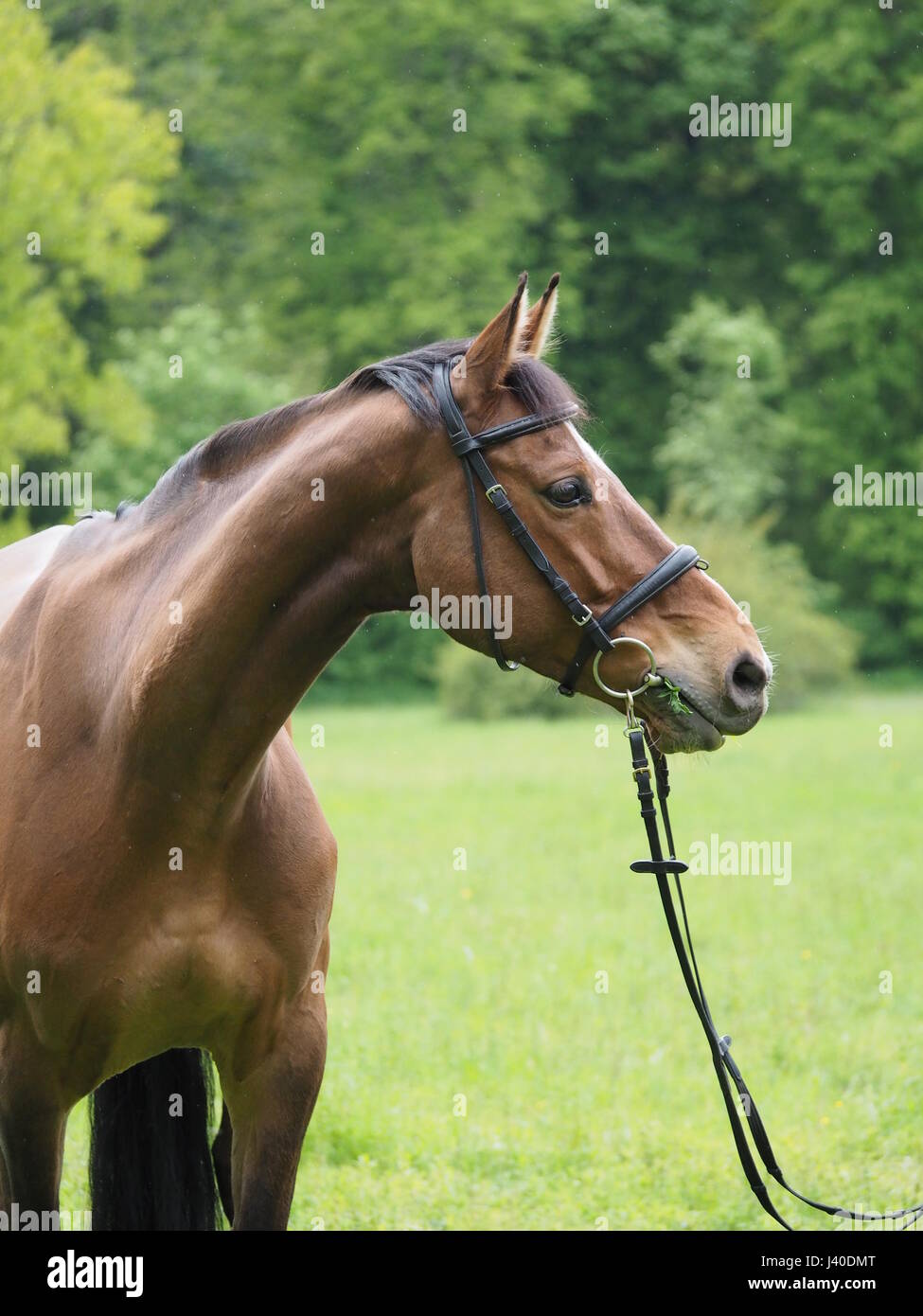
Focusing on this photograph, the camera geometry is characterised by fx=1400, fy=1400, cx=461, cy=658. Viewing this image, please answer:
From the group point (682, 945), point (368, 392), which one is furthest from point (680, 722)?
point (368, 392)

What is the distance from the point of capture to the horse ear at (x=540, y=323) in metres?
2.89

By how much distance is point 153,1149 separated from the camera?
3.79 m

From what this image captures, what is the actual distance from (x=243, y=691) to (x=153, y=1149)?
1568mm

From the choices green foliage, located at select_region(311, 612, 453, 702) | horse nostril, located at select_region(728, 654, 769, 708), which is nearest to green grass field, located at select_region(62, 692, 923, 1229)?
horse nostril, located at select_region(728, 654, 769, 708)

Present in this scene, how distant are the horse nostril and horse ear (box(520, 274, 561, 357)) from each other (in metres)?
0.79

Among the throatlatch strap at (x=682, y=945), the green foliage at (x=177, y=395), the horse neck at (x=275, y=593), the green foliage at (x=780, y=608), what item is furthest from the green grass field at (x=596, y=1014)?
the green foliage at (x=177, y=395)

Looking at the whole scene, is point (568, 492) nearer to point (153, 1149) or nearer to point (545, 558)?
point (545, 558)

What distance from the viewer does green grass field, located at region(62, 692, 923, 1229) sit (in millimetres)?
4812

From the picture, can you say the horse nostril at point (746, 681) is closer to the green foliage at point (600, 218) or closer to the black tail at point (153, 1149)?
the black tail at point (153, 1149)

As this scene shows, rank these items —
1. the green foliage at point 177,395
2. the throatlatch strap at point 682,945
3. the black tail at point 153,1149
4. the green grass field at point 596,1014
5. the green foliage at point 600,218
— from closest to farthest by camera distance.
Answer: the throatlatch strap at point 682,945 < the black tail at point 153,1149 < the green grass field at point 596,1014 < the green foliage at point 177,395 < the green foliage at point 600,218

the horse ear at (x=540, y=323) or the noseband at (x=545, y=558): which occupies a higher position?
the horse ear at (x=540, y=323)

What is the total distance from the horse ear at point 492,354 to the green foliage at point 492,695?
17944 millimetres

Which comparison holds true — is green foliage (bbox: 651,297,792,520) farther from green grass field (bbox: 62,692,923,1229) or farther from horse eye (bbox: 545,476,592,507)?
horse eye (bbox: 545,476,592,507)
